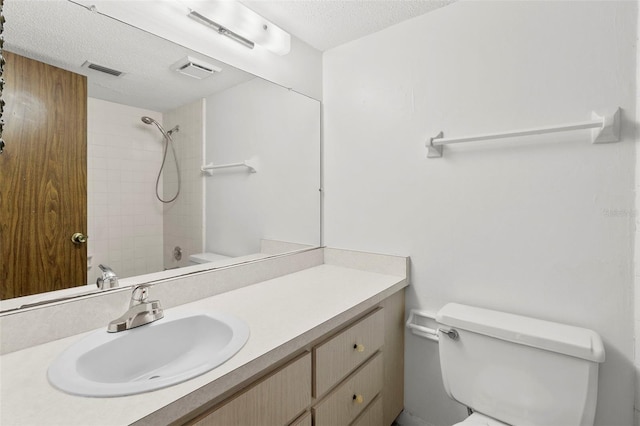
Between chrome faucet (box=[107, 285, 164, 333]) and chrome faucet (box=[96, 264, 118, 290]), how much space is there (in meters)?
0.08

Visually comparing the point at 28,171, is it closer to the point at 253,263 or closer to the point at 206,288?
the point at 206,288

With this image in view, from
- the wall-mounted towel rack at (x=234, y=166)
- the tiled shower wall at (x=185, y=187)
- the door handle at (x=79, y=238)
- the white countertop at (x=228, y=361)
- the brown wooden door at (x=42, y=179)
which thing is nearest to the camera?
the white countertop at (x=228, y=361)

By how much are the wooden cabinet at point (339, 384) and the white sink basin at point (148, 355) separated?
0.14m

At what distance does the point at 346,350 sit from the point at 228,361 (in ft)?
1.70

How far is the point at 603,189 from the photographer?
1096 mm

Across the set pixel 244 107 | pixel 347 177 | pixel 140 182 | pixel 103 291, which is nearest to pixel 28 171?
pixel 140 182

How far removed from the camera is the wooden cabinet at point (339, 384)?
0.82 metres

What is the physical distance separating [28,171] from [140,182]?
30 cm

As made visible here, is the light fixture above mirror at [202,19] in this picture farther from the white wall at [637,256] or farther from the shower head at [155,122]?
the white wall at [637,256]

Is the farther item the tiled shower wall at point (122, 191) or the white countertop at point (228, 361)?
the tiled shower wall at point (122, 191)

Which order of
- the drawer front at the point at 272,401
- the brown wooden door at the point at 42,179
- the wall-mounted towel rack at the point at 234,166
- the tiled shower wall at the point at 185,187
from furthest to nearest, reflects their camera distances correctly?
the wall-mounted towel rack at the point at 234,166
the tiled shower wall at the point at 185,187
the brown wooden door at the point at 42,179
the drawer front at the point at 272,401

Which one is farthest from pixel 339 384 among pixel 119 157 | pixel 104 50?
pixel 104 50

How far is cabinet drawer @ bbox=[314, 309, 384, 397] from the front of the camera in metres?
1.04

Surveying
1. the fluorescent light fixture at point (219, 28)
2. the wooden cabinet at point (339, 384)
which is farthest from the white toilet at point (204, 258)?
the fluorescent light fixture at point (219, 28)
